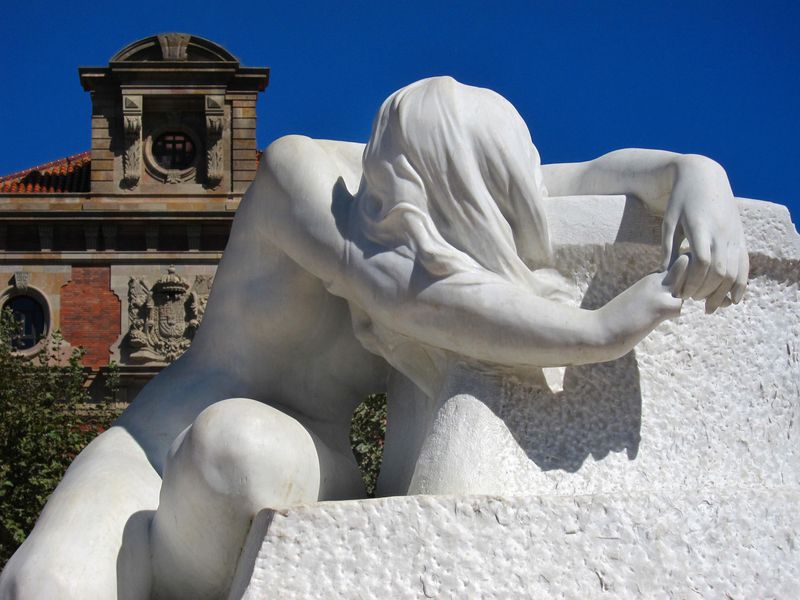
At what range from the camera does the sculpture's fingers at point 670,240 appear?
260 cm

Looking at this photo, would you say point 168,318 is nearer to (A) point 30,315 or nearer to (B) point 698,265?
(A) point 30,315

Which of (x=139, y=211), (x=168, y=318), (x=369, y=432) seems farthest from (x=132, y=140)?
(x=369, y=432)

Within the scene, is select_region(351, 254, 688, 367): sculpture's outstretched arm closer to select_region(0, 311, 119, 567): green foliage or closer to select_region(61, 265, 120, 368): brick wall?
select_region(0, 311, 119, 567): green foliage

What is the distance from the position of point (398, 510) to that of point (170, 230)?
2851 cm

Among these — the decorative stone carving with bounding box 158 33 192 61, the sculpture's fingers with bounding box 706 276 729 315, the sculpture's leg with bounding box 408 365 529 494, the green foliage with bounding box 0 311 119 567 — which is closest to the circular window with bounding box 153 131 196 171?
the decorative stone carving with bounding box 158 33 192 61

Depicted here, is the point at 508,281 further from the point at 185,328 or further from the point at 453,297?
the point at 185,328

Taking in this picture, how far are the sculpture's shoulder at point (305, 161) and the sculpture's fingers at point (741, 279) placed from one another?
2.52ft

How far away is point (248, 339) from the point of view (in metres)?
3.05

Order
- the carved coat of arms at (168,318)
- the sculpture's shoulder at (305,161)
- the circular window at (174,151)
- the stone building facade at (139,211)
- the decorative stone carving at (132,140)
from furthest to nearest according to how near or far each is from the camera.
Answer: the circular window at (174,151) < the decorative stone carving at (132,140) < the stone building facade at (139,211) < the carved coat of arms at (168,318) < the sculpture's shoulder at (305,161)

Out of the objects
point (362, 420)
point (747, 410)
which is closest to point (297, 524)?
point (747, 410)

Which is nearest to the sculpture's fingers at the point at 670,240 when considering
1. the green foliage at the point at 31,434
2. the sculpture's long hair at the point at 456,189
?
the sculpture's long hair at the point at 456,189

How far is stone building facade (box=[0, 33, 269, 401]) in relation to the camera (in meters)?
30.0

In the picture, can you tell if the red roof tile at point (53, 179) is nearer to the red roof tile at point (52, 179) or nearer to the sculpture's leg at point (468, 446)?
the red roof tile at point (52, 179)

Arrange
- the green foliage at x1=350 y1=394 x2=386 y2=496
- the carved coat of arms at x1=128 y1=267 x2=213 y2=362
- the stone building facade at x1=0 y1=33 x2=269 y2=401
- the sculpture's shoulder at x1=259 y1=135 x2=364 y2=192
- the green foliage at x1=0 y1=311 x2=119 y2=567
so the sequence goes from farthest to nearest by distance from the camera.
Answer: the stone building facade at x1=0 y1=33 x2=269 y2=401 < the carved coat of arms at x1=128 y1=267 x2=213 y2=362 < the green foliage at x1=0 y1=311 x2=119 y2=567 < the green foliage at x1=350 y1=394 x2=386 y2=496 < the sculpture's shoulder at x1=259 y1=135 x2=364 y2=192
